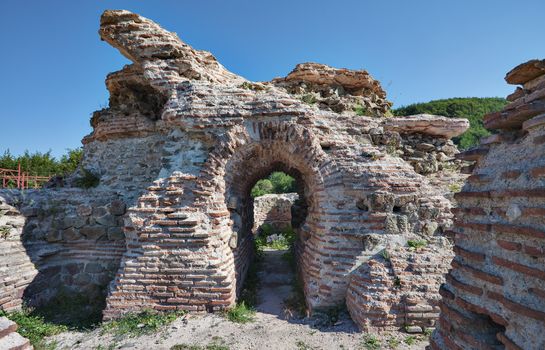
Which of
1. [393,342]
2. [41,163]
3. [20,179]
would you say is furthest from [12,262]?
[41,163]

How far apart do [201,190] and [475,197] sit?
3794mm

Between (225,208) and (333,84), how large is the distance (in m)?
4.03

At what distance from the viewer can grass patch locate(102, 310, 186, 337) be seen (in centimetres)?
415

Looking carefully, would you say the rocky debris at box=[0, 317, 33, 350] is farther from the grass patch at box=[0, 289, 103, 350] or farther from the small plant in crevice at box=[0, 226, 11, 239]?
the small plant in crevice at box=[0, 226, 11, 239]

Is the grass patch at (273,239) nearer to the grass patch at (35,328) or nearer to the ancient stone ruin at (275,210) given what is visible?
the ancient stone ruin at (275,210)

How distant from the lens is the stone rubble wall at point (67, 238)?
529cm

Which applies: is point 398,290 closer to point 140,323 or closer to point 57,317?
point 140,323

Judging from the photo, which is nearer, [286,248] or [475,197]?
[475,197]

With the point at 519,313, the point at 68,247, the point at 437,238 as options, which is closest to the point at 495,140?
the point at 519,313

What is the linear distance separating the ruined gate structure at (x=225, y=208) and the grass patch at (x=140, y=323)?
0.37ft

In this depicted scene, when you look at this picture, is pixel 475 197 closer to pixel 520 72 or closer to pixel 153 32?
pixel 520 72

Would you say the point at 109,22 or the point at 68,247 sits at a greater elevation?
the point at 109,22

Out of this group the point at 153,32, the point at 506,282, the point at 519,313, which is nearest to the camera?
the point at 519,313

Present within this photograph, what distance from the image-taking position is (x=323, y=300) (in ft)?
15.3
